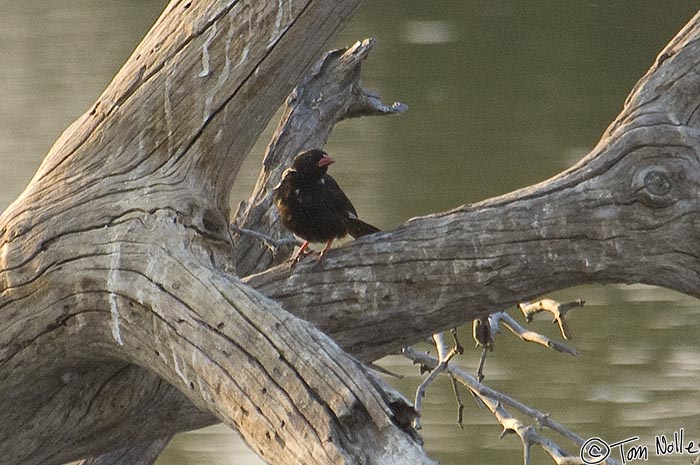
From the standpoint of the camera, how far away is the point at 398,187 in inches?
353

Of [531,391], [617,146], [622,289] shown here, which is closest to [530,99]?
[622,289]

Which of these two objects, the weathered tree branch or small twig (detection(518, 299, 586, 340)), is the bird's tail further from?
the weathered tree branch

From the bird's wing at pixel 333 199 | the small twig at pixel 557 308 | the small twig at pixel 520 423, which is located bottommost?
the small twig at pixel 520 423

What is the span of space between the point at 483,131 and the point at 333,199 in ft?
21.2

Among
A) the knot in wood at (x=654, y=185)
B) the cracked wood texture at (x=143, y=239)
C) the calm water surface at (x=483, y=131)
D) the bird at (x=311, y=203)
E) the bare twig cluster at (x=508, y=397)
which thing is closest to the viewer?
the cracked wood texture at (x=143, y=239)

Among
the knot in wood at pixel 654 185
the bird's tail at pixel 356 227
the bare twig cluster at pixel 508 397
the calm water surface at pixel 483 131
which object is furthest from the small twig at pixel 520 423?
the calm water surface at pixel 483 131

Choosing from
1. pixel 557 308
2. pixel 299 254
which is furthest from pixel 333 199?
pixel 557 308

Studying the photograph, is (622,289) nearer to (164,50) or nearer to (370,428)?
(164,50)

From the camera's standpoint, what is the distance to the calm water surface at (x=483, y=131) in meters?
6.75

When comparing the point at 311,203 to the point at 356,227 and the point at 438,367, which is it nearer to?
the point at 356,227

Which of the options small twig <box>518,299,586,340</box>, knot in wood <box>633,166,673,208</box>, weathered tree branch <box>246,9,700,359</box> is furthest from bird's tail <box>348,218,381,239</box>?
knot in wood <box>633,166,673,208</box>

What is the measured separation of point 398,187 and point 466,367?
7.63 feet

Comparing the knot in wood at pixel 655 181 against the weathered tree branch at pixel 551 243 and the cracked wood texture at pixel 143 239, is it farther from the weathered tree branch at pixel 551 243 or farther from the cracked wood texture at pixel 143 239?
the cracked wood texture at pixel 143 239

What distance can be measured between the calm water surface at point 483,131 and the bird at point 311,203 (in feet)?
8.50
